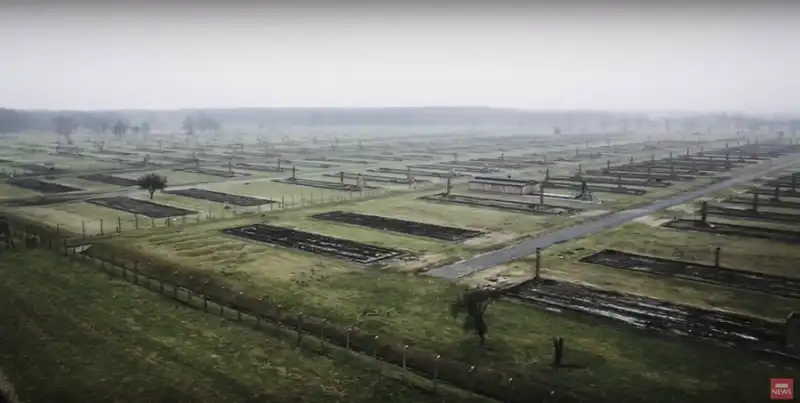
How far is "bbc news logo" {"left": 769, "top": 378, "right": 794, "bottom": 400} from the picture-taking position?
8.91m

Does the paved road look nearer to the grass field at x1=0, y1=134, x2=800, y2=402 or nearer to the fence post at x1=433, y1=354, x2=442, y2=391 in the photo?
the grass field at x1=0, y1=134, x2=800, y2=402

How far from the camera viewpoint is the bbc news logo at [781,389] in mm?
8914

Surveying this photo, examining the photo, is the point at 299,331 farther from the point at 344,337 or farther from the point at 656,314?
the point at 656,314

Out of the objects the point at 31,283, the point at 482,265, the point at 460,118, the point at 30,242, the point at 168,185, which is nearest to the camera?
the point at 31,283

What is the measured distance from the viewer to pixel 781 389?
29.8 ft

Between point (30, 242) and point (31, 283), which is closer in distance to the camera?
point (31, 283)

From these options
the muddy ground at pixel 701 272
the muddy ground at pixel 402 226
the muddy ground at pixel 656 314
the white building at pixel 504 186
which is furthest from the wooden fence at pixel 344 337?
the white building at pixel 504 186

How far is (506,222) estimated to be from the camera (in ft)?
72.9

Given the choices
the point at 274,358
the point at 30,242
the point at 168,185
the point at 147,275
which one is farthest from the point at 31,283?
the point at 168,185

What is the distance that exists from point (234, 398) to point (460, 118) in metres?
145

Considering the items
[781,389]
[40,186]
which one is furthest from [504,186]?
[40,186]

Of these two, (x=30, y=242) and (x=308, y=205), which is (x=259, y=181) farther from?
(x=30, y=242)

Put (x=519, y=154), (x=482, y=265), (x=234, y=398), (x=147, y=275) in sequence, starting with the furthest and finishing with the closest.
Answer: (x=519, y=154) < (x=482, y=265) < (x=147, y=275) < (x=234, y=398)

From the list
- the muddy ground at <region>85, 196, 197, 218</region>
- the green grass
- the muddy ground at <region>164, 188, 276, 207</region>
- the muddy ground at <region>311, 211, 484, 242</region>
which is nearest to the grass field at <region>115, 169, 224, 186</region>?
the muddy ground at <region>164, 188, 276, 207</region>
